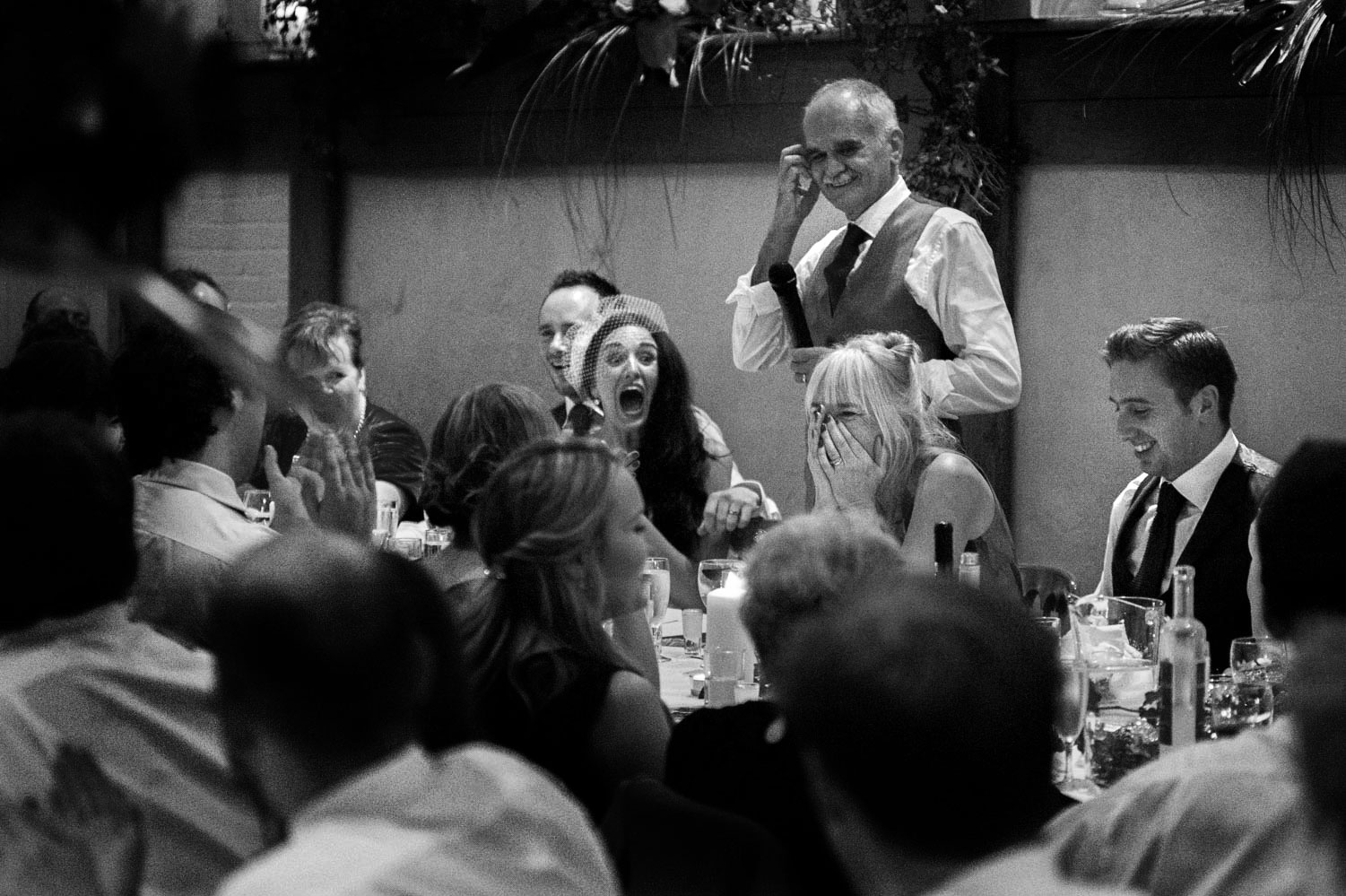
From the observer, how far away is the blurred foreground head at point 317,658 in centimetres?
112

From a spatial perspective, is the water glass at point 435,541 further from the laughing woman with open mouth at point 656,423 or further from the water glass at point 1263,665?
the water glass at point 1263,665

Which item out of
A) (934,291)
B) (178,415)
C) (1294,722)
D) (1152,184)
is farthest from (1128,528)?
(1294,722)

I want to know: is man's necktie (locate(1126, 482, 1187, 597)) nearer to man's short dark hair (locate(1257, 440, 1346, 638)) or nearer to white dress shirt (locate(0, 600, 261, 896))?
man's short dark hair (locate(1257, 440, 1346, 638))

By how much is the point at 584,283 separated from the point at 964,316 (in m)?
1.15

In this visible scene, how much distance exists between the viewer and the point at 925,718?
1052 millimetres

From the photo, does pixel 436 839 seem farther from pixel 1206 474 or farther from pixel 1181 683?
pixel 1206 474

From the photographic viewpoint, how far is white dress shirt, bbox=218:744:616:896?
40.7 inches

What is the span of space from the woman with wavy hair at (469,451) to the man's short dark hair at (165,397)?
0.38 m

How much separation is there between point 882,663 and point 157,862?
85 cm

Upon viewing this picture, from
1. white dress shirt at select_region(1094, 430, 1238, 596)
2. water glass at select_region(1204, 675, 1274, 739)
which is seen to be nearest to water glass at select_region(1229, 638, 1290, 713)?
water glass at select_region(1204, 675, 1274, 739)

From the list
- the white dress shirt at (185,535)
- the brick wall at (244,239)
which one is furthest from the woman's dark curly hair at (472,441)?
the brick wall at (244,239)

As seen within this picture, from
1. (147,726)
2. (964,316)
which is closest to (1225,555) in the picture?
(964,316)

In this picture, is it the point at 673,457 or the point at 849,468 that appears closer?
the point at 849,468

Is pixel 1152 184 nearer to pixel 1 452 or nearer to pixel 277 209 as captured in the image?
pixel 277 209
